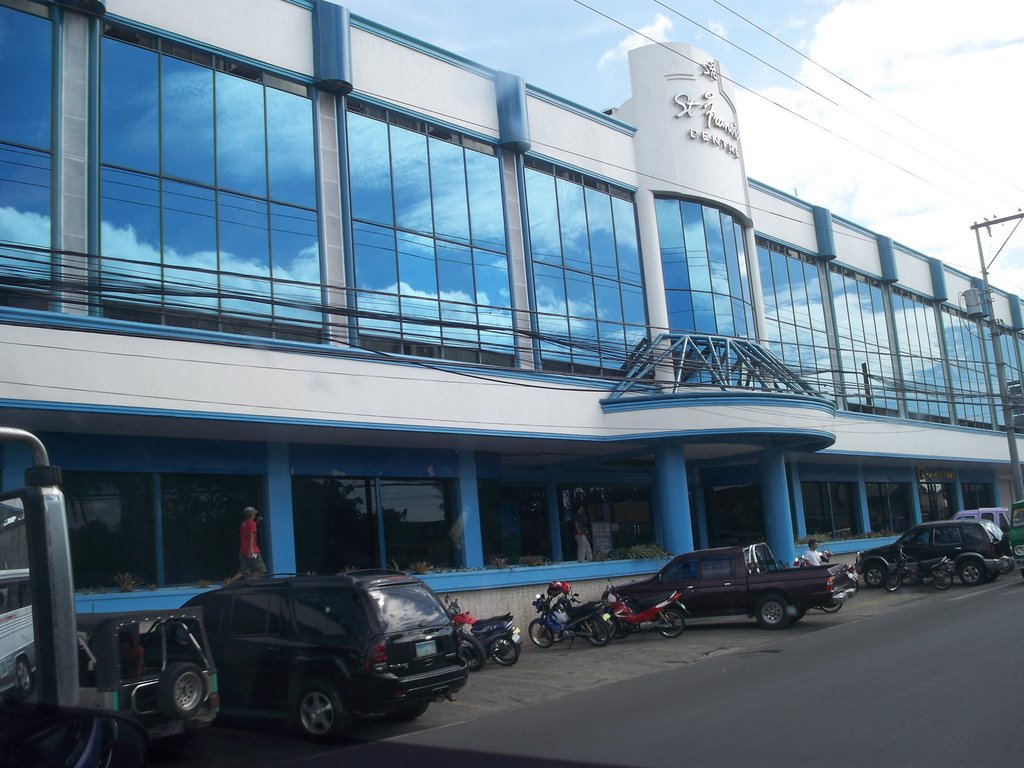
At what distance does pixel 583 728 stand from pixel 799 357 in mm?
27277

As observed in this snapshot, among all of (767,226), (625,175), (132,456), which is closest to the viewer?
(132,456)

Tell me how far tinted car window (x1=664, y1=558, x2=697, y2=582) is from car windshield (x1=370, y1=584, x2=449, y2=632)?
908cm

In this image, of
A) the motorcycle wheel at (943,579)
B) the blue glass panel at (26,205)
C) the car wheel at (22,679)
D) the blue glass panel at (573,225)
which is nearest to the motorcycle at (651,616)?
the motorcycle wheel at (943,579)

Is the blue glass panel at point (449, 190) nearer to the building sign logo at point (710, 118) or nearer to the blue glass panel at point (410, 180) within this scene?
the blue glass panel at point (410, 180)

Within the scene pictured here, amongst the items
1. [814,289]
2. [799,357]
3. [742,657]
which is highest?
[814,289]

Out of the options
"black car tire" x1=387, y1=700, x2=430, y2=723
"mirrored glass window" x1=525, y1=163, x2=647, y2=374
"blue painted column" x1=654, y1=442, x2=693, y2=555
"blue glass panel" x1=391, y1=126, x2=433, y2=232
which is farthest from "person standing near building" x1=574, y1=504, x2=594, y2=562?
"black car tire" x1=387, y1=700, x2=430, y2=723

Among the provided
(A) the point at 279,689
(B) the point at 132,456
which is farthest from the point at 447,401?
(A) the point at 279,689

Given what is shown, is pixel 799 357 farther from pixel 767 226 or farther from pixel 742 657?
pixel 742 657

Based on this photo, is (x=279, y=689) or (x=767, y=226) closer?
(x=279, y=689)

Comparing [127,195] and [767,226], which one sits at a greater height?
[767,226]

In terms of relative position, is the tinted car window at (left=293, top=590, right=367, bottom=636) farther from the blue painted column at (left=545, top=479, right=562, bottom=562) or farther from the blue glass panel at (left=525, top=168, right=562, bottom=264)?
the blue painted column at (left=545, top=479, right=562, bottom=562)

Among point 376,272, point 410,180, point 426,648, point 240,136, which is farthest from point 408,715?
point 410,180

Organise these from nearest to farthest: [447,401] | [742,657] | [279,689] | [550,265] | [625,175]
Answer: [279,689] → [742,657] → [447,401] → [550,265] → [625,175]

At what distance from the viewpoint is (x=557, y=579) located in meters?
21.6
